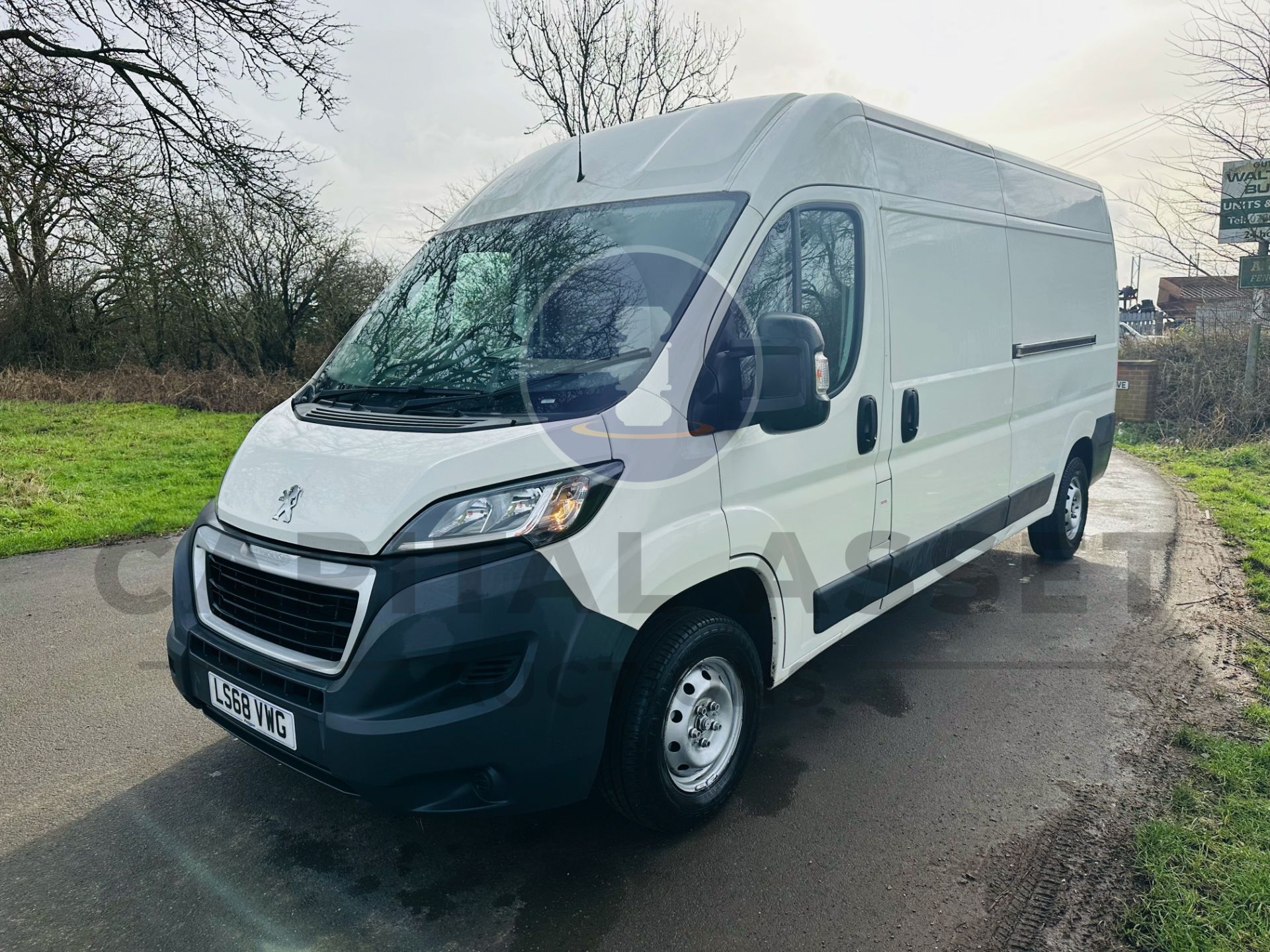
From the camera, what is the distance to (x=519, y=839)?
9.88 feet

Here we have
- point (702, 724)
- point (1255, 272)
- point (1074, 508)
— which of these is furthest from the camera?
point (1255, 272)

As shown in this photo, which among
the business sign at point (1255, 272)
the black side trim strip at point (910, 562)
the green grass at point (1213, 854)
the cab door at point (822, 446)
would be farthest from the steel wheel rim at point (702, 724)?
the business sign at point (1255, 272)

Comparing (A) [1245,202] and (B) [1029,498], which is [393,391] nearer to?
(B) [1029,498]

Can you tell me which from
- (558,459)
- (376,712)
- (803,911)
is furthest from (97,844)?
(803,911)

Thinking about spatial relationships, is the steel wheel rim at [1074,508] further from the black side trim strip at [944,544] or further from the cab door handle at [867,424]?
the cab door handle at [867,424]

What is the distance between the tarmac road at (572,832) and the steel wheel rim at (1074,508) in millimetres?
1608

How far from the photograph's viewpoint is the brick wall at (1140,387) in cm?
1352

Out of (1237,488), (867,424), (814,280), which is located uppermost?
(814,280)

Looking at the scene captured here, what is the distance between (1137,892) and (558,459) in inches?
88.7

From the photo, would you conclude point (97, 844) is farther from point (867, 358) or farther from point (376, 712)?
point (867, 358)

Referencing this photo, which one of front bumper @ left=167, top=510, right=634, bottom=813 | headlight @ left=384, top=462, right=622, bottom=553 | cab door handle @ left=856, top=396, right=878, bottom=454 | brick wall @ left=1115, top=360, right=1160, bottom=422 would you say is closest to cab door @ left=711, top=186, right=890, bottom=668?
cab door handle @ left=856, top=396, right=878, bottom=454

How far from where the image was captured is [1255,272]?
11.5 m

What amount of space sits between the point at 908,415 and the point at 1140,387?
12.0 meters

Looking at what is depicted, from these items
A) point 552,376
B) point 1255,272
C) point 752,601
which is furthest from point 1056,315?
point 1255,272
